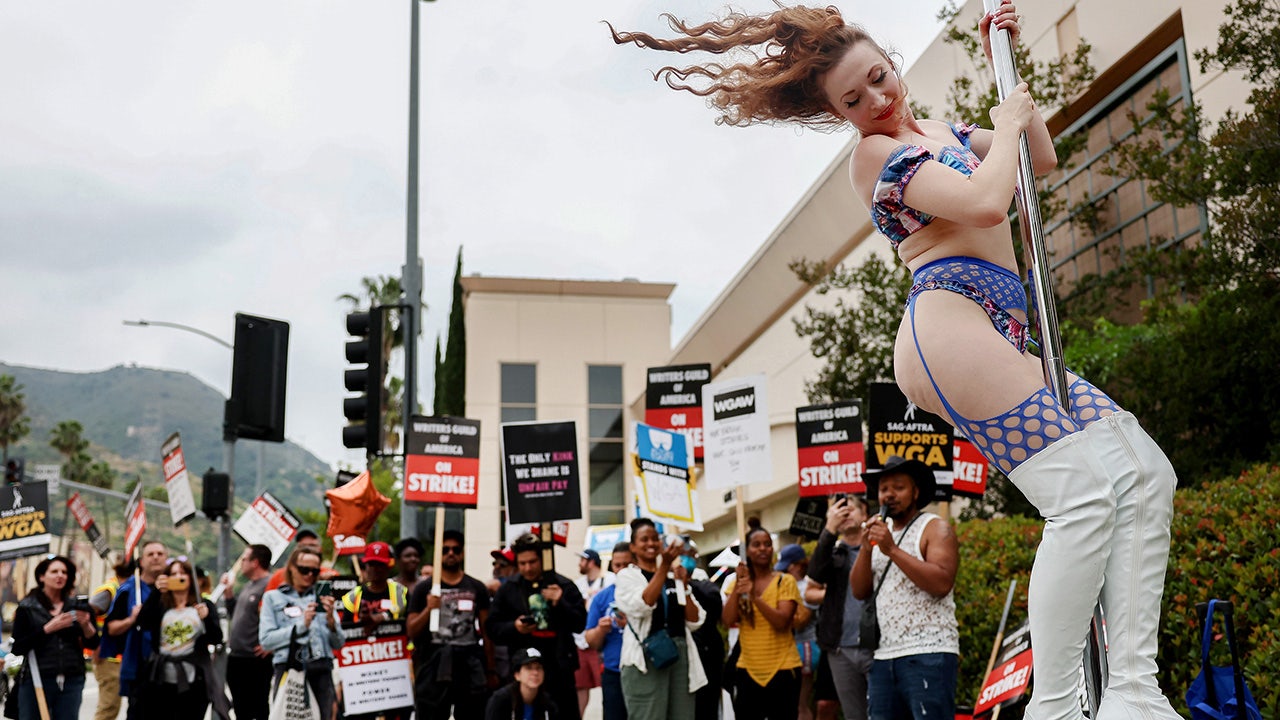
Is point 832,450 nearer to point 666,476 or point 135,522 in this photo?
point 666,476

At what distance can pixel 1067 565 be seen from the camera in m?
2.81

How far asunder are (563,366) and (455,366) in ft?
13.4

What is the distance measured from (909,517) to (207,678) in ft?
22.4

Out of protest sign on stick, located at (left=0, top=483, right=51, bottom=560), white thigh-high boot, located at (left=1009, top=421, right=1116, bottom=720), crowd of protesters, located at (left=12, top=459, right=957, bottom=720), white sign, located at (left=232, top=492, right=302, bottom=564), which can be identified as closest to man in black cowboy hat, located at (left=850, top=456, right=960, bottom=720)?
crowd of protesters, located at (left=12, top=459, right=957, bottom=720)

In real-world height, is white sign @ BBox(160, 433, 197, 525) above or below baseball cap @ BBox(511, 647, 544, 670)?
above

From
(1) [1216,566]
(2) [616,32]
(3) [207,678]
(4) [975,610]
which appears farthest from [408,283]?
(2) [616,32]

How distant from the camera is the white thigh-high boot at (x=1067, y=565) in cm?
280

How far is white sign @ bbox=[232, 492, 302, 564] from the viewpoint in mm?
14148

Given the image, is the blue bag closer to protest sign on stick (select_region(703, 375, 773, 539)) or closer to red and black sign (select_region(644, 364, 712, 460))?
protest sign on stick (select_region(703, 375, 773, 539))

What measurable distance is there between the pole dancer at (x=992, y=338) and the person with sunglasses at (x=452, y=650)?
25.0ft

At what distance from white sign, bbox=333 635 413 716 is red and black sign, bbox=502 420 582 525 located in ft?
5.34

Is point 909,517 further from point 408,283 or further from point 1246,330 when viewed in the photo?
point 408,283

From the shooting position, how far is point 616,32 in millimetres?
3426

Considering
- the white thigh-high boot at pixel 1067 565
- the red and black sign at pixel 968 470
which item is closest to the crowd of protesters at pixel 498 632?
the red and black sign at pixel 968 470
